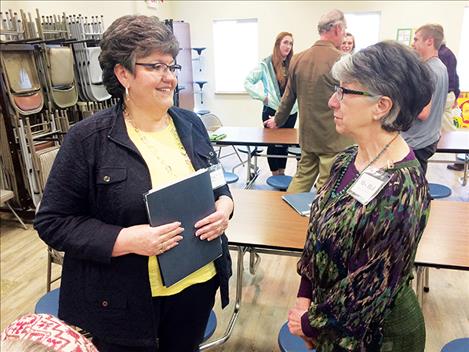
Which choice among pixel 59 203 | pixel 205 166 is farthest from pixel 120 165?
pixel 205 166

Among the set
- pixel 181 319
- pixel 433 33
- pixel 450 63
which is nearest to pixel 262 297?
pixel 181 319

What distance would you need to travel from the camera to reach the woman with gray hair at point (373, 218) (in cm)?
95

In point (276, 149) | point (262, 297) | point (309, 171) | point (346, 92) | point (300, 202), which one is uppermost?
point (346, 92)

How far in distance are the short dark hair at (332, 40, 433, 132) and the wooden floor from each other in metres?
1.57

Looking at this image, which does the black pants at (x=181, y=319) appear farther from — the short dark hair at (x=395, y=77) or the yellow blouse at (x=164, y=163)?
the short dark hair at (x=395, y=77)

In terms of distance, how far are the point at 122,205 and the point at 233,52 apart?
6.23 metres

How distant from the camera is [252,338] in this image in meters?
2.19

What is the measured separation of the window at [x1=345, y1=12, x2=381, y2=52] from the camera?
6.18 m

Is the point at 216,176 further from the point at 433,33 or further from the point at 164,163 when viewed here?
the point at 433,33

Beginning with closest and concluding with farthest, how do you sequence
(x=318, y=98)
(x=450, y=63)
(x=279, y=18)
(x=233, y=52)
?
(x=318, y=98)
(x=450, y=63)
(x=279, y=18)
(x=233, y=52)

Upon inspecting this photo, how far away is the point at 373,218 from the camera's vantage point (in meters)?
0.94

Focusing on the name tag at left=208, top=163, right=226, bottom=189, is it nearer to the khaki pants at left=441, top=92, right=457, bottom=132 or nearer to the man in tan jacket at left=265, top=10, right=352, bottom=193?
the man in tan jacket at left=265, top=10, right=352, bottom=193

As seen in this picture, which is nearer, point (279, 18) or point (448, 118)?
point (448, 118)

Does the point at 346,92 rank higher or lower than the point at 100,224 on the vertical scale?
higher
